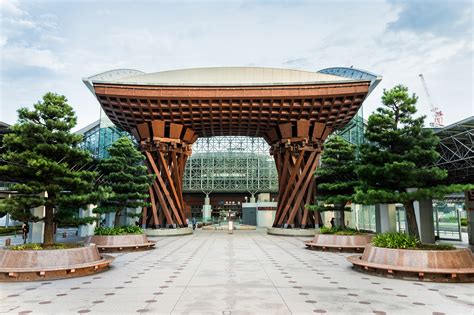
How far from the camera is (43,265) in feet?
31.2

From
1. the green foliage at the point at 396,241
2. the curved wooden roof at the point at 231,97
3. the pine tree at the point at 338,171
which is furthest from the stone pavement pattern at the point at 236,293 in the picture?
the curved wooden roof at the point at 231,97

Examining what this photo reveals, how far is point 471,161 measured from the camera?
1602cm

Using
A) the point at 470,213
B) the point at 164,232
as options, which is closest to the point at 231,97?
the point at 164,232

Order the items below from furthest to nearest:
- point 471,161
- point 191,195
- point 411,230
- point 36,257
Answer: point 191,195 → point 471,161 → point 411,230 → point 36,257

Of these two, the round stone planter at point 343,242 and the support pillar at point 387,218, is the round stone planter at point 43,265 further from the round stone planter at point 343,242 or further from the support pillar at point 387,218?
the support pillar at point 387,218

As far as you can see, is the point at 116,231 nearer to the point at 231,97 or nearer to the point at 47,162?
the point at 47,162

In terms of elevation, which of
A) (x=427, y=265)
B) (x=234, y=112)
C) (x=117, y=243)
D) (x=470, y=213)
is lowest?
(x=117, y=243)

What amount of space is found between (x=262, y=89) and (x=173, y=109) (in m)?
6.56

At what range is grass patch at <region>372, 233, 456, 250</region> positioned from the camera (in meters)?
10.1

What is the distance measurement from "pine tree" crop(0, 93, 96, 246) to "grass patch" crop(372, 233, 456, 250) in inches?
378

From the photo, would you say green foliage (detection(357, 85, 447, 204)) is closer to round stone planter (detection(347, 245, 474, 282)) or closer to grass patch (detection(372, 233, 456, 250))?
grass patch (detection(372, 233, 456, 250))

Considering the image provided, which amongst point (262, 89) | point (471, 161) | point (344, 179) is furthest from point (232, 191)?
point (471, 161)

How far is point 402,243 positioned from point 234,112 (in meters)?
17.7

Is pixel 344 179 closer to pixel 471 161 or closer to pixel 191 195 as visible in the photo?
pixel 471 161
